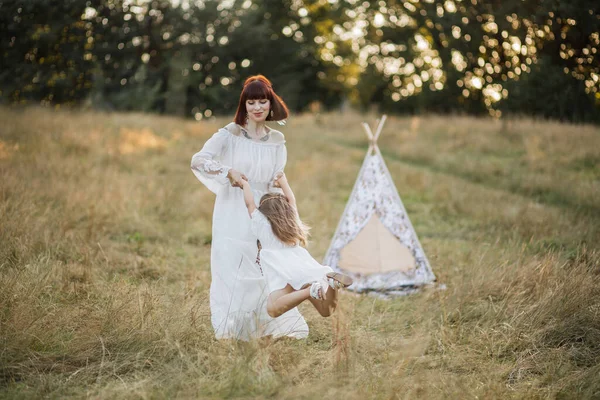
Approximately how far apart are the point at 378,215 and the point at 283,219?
2833 millimetres

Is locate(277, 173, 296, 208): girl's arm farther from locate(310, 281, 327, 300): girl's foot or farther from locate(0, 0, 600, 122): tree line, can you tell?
locate(0, 0, 600, 122): tree line

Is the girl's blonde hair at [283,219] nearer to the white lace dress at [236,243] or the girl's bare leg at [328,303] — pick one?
the white lace dress at [236,243]

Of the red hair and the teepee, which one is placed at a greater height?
the red hair

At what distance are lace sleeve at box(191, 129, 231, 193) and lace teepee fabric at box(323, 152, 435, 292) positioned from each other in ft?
8.54

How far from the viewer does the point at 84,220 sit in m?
7.25

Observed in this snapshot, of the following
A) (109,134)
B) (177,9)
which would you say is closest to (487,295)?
(109,134)

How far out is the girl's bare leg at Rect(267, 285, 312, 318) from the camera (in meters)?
3.65

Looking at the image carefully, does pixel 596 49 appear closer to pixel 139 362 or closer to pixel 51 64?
pixel 139 362

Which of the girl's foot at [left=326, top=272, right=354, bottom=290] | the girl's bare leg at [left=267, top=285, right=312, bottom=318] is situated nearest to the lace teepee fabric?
the girl's bare leg at [left=267, top=285, right=312, bottom=318]

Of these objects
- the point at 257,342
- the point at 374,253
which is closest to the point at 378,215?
the point at 374,253

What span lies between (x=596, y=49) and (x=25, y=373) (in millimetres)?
10775

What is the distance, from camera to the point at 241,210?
409 centimetres

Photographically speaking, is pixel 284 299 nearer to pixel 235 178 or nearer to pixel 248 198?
pixel 248 198

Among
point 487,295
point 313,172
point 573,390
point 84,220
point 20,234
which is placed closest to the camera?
point 573,390
